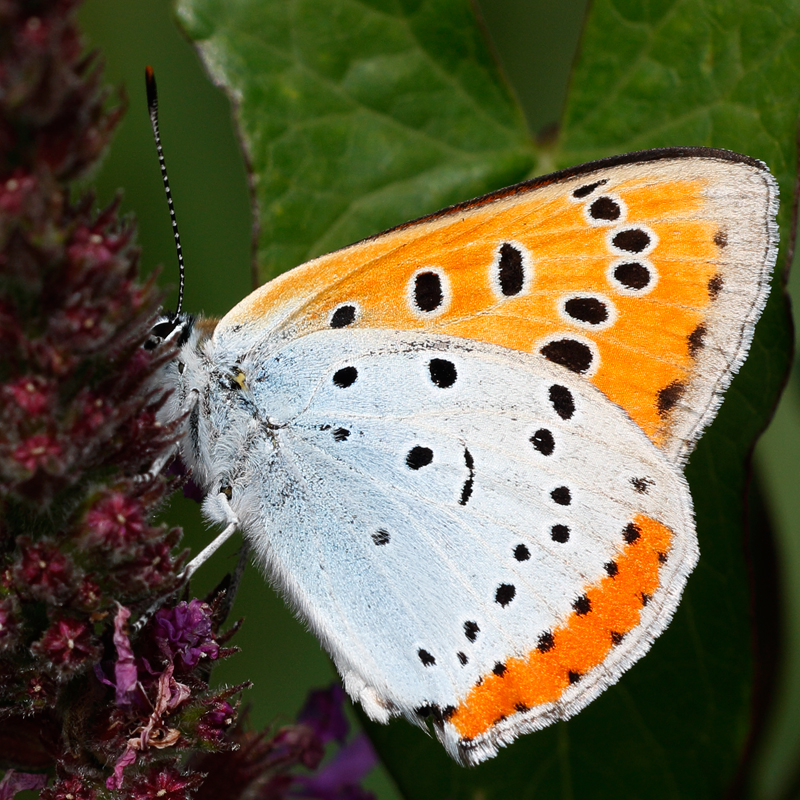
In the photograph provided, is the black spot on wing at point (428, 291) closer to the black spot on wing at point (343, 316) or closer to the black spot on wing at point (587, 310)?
the black spot on wing at point (343, 316)

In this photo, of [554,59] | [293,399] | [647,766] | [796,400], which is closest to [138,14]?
[554,59]

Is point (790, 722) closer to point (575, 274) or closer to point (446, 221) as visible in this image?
point (575, 274)

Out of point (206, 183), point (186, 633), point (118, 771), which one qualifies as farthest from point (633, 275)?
point (206, 183)

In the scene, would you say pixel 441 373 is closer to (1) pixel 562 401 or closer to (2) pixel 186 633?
(1) pixel 562 401

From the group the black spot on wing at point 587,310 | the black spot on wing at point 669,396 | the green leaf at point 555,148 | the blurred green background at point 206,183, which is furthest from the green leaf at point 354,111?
the blurred green background at point 206,183

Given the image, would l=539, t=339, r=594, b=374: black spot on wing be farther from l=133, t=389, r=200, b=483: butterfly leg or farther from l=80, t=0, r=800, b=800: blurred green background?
l=80, t=0, r=800, b=800: blurred green background

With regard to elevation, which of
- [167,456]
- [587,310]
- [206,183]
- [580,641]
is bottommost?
[580,641]
